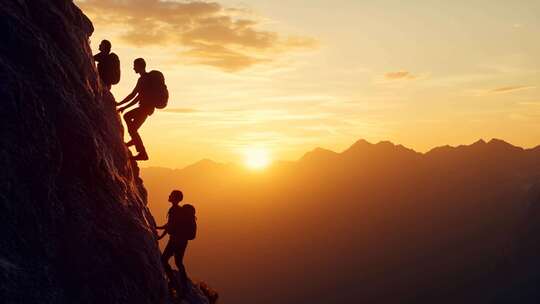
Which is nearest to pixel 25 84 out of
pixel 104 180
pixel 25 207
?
pixel 25 207

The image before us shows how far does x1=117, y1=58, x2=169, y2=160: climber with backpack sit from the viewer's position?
61.5ft

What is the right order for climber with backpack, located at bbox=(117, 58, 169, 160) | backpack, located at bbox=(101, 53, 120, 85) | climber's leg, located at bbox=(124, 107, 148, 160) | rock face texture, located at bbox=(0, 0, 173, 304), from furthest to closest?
backpack, located at bbox=(101, 53, 120, 85) < climber's leg, located at bbox=(124, 107, 148, 160) < climber with backpack, located at bbox=(117, 58, 169, 160) < rock face texture, located at bbox=(0, 0, 173, 304)

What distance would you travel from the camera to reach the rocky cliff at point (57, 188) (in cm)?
1062

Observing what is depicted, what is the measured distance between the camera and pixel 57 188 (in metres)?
12.4

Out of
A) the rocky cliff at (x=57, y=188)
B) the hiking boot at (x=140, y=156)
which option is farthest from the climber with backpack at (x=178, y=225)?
the rocky cliff at (x=57, y=188)

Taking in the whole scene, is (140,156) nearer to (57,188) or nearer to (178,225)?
(178,225)

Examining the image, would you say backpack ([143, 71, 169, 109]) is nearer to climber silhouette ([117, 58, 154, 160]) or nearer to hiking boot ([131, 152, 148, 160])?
climber silhouette ([117, 58, 154, 160])

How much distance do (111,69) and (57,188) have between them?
9380mm

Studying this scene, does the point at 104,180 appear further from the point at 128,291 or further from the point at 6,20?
the point at 6,20

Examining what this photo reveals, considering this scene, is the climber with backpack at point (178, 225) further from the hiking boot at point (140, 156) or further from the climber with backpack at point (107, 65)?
the climber with backpack at point (107, 65)

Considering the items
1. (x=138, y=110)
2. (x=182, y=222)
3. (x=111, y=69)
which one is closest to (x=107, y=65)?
(x=111, y=69)

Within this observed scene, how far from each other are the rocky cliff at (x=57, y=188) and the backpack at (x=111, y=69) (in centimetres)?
422

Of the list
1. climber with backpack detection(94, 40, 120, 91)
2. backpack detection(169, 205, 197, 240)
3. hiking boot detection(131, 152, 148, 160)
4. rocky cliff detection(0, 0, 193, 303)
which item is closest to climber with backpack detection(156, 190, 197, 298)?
backpack detection(169, 205, 197, 240)

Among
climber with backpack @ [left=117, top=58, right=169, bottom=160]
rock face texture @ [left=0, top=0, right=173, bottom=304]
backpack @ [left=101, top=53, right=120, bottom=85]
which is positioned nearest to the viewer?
rock face texture @ [left=0, top=0, right=173, bottom=304]
